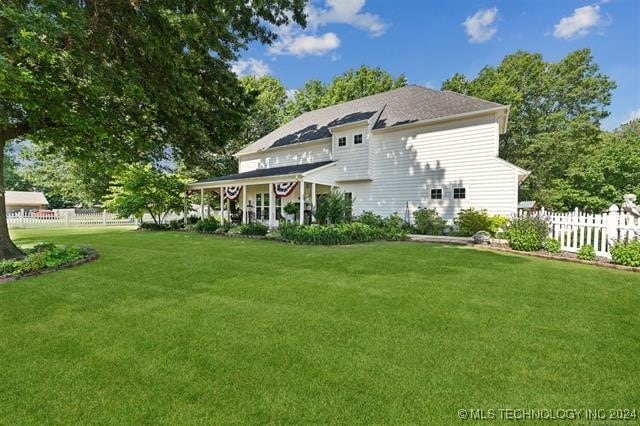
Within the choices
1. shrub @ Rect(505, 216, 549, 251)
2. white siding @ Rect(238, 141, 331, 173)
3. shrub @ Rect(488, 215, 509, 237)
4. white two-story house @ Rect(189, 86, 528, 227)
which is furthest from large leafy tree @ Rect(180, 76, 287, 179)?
shrub @ Rect(505, 216, 549, 251)

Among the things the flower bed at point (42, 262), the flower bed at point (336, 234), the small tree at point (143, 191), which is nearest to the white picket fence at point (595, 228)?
the flower bed at point (336, 234)

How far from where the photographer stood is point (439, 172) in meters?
15.3

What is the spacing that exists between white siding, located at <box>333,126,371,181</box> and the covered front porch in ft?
2.82

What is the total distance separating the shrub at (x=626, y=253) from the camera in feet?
24.2

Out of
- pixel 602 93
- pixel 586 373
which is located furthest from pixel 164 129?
pixel 602 93

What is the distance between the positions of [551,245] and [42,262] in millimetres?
12961

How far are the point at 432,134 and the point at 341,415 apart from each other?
15062 mm

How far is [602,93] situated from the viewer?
2681 cm

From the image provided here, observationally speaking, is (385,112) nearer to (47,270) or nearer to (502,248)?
(502,248)

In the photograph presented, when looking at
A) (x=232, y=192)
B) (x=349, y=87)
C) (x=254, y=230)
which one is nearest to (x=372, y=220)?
(x=254, y=230)

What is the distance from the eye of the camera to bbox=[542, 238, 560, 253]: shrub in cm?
913

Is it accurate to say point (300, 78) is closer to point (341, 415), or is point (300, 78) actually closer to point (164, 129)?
point (164, 129)

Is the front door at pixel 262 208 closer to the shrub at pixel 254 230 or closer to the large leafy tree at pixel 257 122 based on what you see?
the shrub at pixel 254 230

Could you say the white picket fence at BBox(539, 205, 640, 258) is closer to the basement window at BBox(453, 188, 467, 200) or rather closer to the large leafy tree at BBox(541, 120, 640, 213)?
the basement window at BBox(453, 188, 467, 200)
